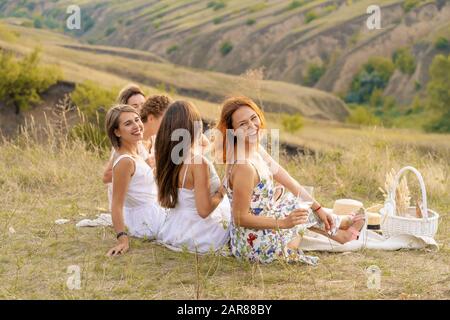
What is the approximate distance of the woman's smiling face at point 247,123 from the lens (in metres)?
4.06

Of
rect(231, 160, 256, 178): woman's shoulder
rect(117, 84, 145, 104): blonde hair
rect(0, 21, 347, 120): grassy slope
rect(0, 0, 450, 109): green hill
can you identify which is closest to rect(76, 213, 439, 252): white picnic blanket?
rect(231, 160, 256, 178): woman's shoulder

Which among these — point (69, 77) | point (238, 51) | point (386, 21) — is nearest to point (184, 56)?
point (238, 51)

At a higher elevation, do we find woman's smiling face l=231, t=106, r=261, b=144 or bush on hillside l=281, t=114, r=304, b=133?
bush on hillside l=281, t=114, r=304, b=133

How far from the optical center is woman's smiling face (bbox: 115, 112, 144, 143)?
184 inches

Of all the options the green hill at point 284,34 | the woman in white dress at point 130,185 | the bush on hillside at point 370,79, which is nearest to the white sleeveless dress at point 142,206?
the woman in white dress at point 130,185

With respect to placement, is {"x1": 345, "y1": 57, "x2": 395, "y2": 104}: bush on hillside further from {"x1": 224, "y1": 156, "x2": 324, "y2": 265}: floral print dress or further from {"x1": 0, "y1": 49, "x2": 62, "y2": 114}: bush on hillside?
{"x1": 224, "y1": 156, "x2": 324, "y2": 265}: floral print dress

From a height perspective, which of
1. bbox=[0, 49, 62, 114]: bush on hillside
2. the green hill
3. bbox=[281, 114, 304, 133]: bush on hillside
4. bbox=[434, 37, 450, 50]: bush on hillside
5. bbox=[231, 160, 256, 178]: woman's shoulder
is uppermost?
the green hill

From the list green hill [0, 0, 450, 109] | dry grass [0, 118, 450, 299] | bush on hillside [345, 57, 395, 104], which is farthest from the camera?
green hill [0, 0, 450, 109]

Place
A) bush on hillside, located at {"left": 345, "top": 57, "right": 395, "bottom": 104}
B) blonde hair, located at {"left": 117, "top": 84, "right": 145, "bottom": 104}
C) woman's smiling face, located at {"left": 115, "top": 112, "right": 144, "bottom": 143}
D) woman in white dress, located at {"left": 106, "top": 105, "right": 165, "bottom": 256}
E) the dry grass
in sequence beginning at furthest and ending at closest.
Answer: bush on hillside, located at {"left": 345, "top": 57, "right": 395, "bottom": 104} → blonde hair, located at {"left": 117, "top": 84, "right": 145, "bottom": 104} → woman's smiling face, located at {"left": 115, "top": 112, "right": 144, "bottom": 143} → woman in white dress, located at {"left": 106, "top": 105, "right": 165, "bottom": 256} → the dry grass

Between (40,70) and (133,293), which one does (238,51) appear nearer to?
(40,70)

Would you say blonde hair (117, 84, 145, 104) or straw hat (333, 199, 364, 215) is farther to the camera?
blonde hair (117, 84, 145, 104)

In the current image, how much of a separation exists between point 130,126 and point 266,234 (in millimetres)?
1324

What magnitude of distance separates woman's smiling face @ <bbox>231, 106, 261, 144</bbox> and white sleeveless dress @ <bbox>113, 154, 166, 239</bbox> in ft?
3.47

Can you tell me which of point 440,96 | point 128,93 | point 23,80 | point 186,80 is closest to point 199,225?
point 128,93
